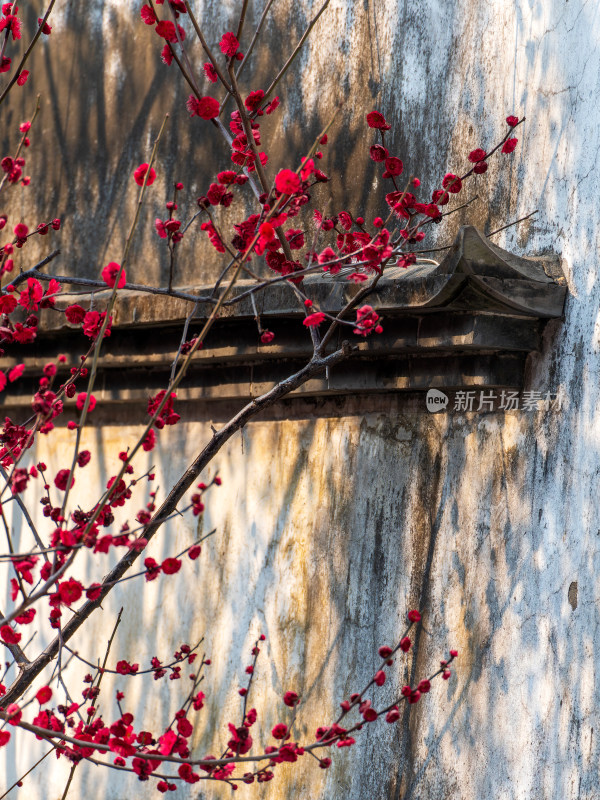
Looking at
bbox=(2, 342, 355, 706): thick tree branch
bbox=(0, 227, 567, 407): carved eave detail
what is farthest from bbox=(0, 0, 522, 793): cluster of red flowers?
bbox=(0, 227, 567, 407): carved eave detail

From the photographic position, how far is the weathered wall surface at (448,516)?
305cm

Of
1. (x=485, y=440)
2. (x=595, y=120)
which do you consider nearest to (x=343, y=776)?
(x=485, y=440)

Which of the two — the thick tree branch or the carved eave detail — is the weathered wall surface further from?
the thick tree branch

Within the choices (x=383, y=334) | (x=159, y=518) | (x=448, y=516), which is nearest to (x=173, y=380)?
(x=159, y=518)

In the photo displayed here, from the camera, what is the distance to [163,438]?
4191 millimetres

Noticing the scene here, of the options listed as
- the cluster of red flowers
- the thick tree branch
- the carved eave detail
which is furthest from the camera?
the carved eave detail

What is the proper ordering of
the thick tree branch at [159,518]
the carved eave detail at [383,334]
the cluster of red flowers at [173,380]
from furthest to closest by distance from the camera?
the carved eave detail at [383,334]
the thick tree branch at [159,518]
the cluster of red flowers at [173,380]

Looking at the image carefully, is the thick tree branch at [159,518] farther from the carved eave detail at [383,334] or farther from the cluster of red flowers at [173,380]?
the carved eave detail at [383,334]

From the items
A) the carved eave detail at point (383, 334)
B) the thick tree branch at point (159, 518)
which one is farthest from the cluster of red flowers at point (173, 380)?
the carved eave detail at point (383, 334)

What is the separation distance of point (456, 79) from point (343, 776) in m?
2.81

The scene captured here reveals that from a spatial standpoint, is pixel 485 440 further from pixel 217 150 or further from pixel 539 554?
pixel 217 150

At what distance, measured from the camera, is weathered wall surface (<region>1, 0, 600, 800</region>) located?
3053 millimetres

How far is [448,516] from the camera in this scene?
11.0 ft

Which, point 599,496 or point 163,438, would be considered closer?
point 599,496
